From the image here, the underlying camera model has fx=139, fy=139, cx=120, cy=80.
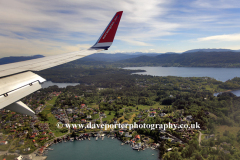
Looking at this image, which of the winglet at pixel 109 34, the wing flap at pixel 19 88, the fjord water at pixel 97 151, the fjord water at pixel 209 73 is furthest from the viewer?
the fjord water at pixel 209 73

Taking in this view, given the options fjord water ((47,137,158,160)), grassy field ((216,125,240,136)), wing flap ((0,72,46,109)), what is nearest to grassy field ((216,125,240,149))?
grassy field ((216,125,240,136))

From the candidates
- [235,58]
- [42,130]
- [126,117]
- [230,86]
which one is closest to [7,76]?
[42,130]

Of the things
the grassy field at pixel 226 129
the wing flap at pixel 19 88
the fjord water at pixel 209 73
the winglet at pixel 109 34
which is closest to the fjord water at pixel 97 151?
the grassy field at pixel 226 129

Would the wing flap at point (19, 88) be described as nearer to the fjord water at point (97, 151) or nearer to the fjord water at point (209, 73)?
the fjord water at point (97, 151)

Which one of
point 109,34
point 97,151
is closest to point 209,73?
point 97,151

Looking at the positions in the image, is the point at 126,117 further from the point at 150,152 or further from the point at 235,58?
the point at 235,58

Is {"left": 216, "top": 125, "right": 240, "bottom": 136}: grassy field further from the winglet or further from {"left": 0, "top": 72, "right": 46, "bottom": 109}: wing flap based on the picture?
{"left": 0, "top": 72, "right": 46, "bottom": 109}: wing flap
